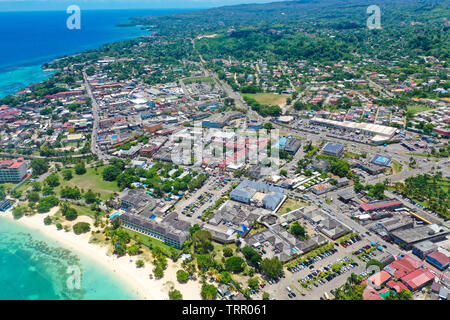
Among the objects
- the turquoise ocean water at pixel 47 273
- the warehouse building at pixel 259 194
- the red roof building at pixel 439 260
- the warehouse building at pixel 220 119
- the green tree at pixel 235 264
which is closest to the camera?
the turquoise ocean water at pixel 47 273

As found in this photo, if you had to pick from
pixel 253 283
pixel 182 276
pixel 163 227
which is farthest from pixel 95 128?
pixel 253 283

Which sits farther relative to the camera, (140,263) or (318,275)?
(140,263)

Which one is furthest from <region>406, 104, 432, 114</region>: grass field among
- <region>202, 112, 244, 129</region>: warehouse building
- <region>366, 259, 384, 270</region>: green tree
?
<region>366, 259, 384, 270</region>: green tree

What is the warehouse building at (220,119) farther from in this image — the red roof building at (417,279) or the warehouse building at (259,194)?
the red roof building at (417,279)

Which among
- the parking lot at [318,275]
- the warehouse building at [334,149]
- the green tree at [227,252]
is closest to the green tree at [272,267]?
the parking lot at [318,275]

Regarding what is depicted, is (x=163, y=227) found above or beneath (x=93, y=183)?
beneath

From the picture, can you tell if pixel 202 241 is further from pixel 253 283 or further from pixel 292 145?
pixel 292 145

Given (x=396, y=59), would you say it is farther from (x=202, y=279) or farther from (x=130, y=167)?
(x=202, y=279)
